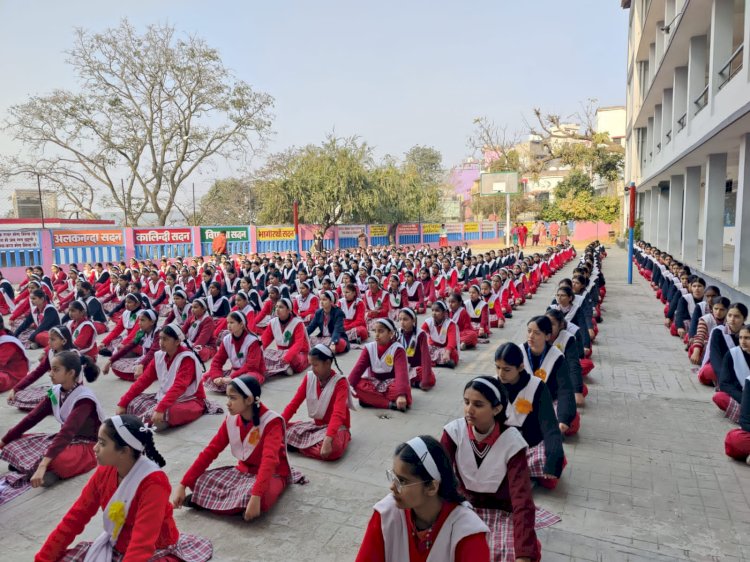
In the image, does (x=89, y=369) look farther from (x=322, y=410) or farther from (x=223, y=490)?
(x=322, y=410)

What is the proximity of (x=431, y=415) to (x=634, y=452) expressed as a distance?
1.95m

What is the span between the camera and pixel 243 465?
3.73m

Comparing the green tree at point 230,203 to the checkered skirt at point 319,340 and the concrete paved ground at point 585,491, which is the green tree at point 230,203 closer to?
the checkered skirt at point 319,340

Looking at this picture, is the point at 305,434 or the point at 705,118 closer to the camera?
the point at 305,434

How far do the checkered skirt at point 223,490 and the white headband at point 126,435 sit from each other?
3.51ft

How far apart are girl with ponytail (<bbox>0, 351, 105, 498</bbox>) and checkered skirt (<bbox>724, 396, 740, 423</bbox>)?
562 cm

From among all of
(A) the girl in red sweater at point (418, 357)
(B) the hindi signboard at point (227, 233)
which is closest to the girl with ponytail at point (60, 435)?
(A) the girl in red sweater at point (418, 357)

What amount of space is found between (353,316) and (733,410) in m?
5.85

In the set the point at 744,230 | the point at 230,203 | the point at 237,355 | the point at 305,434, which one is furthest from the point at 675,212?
the point at 230,203

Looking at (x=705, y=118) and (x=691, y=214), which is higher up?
(x=705, y=118)

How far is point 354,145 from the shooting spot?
87.8 ft

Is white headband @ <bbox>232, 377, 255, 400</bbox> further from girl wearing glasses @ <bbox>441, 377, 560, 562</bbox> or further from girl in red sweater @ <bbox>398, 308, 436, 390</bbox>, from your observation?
girl in red sweater @ <bbox>398, 308, 436, 390</bbox>

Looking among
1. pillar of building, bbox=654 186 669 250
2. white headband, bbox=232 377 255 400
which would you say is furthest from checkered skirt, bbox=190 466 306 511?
pillar of building, bbox=654 186 669 250

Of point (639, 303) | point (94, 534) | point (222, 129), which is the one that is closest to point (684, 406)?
point (94, 534)
